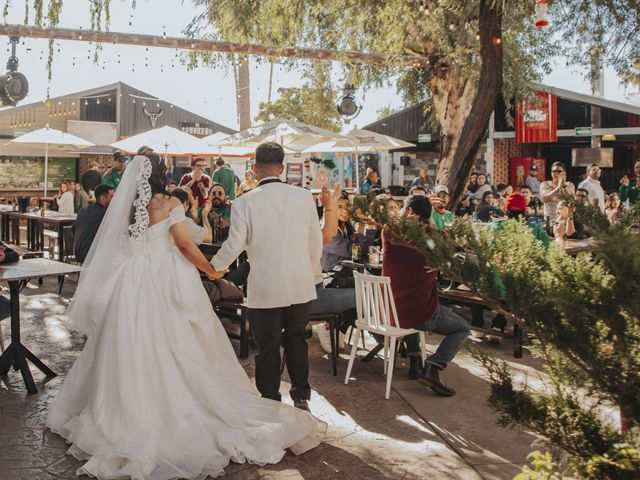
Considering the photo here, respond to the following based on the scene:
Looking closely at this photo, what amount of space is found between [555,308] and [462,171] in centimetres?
855

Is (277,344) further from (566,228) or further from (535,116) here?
(535,116)

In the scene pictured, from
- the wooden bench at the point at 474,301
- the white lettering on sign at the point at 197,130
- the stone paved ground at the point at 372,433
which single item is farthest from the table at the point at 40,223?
the white lettering on sign at the point at 197,130

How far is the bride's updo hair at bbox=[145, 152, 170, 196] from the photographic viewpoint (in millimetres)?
4577

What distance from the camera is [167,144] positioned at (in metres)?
13.5

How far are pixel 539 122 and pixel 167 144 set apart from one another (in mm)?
12756

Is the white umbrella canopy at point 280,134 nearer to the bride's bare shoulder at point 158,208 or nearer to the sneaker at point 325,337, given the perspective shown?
the sneaker at point 325,337

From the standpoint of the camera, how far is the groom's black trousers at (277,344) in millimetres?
4637

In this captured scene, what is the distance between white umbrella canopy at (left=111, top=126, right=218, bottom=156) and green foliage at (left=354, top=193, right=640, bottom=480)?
11982mm

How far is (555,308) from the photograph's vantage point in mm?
1685

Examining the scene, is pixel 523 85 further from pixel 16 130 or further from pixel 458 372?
pixel 16 130

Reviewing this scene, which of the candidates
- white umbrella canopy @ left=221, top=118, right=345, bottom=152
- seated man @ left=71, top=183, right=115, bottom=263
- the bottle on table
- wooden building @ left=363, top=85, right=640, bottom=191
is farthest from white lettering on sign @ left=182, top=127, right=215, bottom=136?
the bottle on table

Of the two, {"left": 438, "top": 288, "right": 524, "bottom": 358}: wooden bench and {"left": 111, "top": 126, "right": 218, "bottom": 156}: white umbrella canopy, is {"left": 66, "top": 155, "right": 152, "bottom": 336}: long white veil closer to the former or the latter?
{"left": 438, "top": 288, "right": 524, "bottom": 358}: wooden bench

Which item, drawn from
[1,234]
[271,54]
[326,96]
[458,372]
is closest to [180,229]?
[458,372]

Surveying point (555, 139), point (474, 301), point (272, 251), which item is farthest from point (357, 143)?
point (555, 139)
